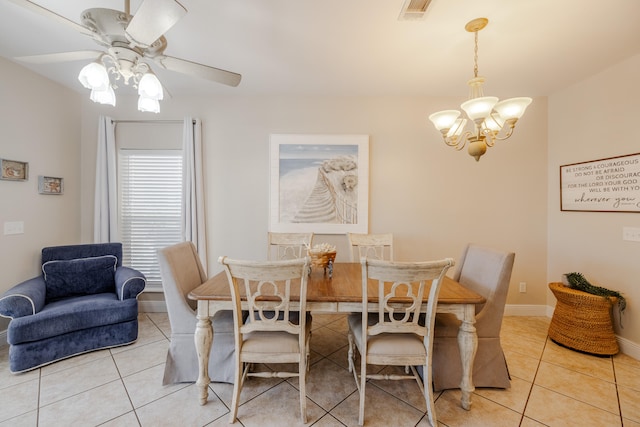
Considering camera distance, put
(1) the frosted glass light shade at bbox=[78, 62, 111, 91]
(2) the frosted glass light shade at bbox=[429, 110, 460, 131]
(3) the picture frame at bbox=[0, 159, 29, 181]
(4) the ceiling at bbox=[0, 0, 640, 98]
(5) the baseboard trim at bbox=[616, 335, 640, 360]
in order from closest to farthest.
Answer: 1. (1) the frosted glass light shade at bbox=[78, 62, 111, 91]
2. (4) the ceiling at bbox=[0, 0, 640, 98]
3. (2) the frosted glass light shade at bbox=[429, 110, 460, 131]
4. (5) the baseboard trim at bbox=[616, 335, 640, 360]
5. (3) the picture frame at bbox=[0, 159, 29, 181]

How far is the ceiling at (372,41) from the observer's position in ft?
5.80

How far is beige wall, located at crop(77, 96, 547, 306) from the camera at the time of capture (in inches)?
124

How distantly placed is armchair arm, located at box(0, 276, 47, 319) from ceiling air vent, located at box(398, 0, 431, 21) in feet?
12.2

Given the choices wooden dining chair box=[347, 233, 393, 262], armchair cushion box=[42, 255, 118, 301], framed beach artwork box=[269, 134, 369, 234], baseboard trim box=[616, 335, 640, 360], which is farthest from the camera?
framed beach artwork box=[269, 134, 369, 234]

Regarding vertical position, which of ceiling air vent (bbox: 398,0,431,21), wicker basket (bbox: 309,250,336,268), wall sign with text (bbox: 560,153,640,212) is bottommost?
wicker basket (bbox: 309,250,336,268)

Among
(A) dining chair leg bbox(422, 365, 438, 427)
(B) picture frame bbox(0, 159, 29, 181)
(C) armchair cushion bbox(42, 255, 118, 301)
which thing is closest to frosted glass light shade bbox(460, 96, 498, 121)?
(A) dining chair leg bbox(422, 365, 438, 427)

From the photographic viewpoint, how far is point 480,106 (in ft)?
5.61

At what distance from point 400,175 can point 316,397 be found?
8.25 feet

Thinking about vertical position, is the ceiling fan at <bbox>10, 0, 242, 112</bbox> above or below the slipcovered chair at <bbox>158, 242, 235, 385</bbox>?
above

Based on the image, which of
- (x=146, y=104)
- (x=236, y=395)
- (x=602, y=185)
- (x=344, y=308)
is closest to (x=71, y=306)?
(x=236, y=395)

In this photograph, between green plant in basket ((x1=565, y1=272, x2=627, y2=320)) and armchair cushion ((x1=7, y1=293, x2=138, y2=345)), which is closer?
armchair cushion ((x1=7, y1=293, x2=138, y2=345))

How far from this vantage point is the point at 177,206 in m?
3.24

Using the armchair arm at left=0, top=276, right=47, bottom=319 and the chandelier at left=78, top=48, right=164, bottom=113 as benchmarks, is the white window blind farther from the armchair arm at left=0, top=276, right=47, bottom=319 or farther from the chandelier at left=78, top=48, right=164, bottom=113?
the chandelier at left=78, top=48, right=164, bottom=113

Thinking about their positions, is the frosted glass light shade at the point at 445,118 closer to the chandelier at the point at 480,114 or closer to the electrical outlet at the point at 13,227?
the chandelier at the point at 480,114
